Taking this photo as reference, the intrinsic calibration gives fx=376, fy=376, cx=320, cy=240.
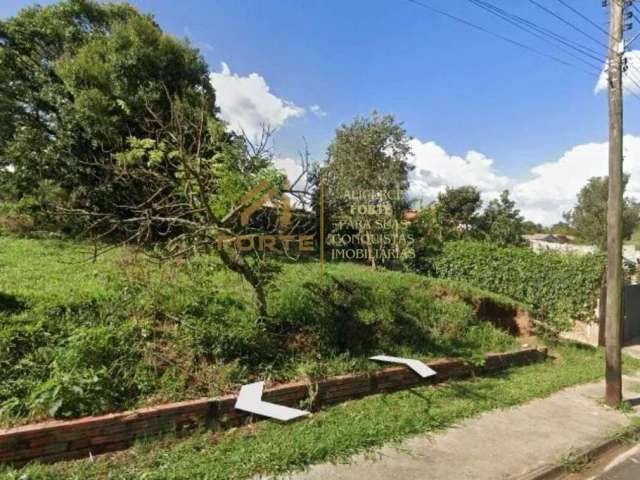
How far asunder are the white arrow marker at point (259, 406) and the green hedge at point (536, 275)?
6.90m

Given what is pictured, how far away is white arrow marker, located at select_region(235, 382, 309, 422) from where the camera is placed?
10.6 ft

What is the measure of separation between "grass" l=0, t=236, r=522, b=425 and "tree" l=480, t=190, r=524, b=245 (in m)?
17.4

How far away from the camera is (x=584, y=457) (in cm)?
364

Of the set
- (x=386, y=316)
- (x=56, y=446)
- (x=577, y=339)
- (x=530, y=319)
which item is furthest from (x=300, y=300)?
(x=577, y=339)

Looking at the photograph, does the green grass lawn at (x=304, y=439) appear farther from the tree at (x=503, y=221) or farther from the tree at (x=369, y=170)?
the tree at (x=503, y=221)

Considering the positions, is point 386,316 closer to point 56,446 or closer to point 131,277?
point 131,277

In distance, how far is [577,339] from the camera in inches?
336

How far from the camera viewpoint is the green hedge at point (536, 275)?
8289 mm

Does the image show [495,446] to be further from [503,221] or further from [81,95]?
[503,221]

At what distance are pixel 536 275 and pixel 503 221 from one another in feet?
55.3

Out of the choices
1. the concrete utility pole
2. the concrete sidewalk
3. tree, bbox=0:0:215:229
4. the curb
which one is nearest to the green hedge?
the concrete utility pole

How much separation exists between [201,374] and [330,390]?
1.43 m

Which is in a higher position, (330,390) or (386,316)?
(386,316)

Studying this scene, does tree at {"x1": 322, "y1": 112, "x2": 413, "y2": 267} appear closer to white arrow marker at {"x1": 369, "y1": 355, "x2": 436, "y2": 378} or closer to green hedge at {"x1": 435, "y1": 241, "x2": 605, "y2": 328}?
green hedge at {"x1": 435, "y1": 241, "x2": 605, "y2": 328}
